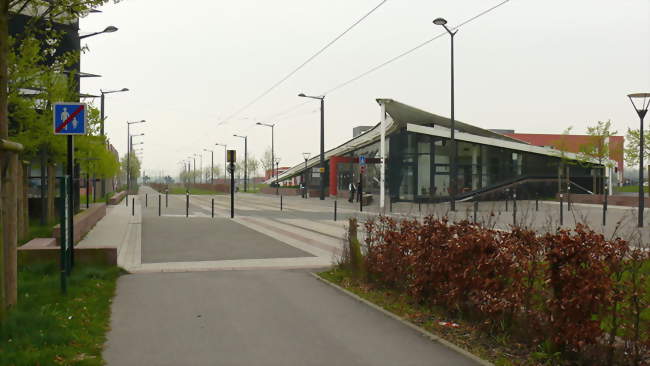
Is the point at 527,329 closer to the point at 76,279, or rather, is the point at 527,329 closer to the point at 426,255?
the point at 426,255

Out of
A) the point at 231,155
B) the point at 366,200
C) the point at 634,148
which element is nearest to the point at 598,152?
the point at 634,148

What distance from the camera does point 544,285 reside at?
15.2ft

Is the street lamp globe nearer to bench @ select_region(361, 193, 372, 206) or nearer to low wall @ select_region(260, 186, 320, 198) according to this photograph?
bench @ select_region(361, 193, 372, 206)

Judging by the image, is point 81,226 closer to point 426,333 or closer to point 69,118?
point 69,118

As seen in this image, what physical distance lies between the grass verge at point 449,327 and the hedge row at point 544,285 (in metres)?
0.12

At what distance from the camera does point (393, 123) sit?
42688mm

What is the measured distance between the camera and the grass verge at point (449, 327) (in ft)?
16.3

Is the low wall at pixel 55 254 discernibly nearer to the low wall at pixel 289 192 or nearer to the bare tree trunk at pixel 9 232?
the bare tree trunk at pixel 9 232

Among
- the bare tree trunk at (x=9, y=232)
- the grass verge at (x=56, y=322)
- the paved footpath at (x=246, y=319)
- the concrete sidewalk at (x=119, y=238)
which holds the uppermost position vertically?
the bare tree trunk at (x=9, y=232)

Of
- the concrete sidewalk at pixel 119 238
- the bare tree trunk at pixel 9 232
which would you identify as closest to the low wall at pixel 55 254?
the concrete sidewalk at pixel 119 238

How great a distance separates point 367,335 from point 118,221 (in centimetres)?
1733

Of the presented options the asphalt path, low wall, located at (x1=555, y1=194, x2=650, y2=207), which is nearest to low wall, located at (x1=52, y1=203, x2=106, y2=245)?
the asphalt path

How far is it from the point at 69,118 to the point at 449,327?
6084 mm

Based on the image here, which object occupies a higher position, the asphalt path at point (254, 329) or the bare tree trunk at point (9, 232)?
the bare tree trunk at point (9, 232)
